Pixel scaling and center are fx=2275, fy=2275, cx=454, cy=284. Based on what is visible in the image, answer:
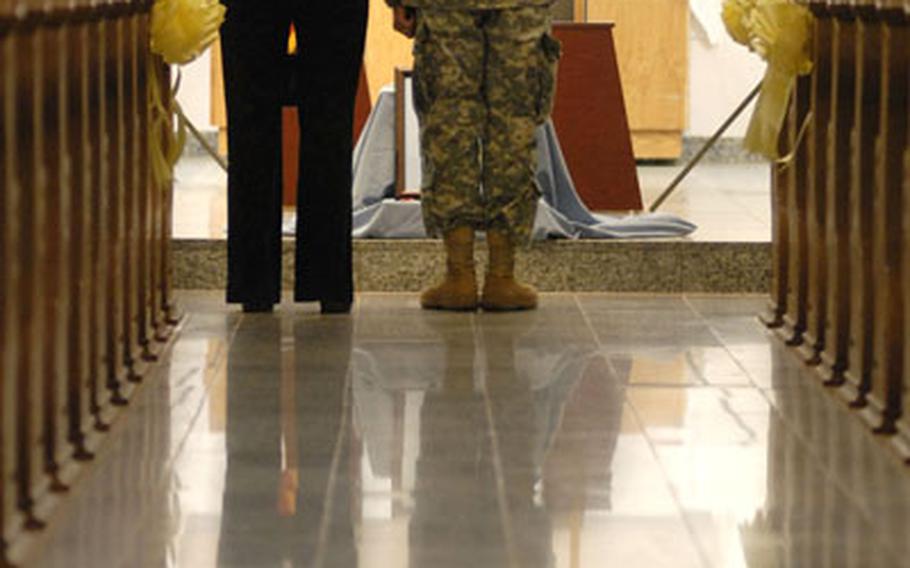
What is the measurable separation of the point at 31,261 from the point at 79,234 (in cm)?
59

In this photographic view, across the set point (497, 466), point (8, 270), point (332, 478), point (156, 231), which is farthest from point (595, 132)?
point (8, 270)

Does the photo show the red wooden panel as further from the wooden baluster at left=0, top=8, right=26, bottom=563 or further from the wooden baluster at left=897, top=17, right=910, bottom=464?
the wooden baluster at left=0, top=8, right=26, bottom=563

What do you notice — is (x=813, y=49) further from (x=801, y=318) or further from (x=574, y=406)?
(x=574, y=406)

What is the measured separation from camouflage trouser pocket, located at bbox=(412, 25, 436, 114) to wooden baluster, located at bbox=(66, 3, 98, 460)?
1.84m

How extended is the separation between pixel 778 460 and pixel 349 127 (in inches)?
86.6

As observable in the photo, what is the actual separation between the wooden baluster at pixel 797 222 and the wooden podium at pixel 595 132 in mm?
1588

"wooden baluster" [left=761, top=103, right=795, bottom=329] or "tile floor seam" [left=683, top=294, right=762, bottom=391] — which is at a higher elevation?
"wooden baluster" [left=761, top=103, right=795, bottom=329]

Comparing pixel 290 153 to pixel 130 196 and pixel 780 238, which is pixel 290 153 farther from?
pixel 130 196

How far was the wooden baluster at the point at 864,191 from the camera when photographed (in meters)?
5.16

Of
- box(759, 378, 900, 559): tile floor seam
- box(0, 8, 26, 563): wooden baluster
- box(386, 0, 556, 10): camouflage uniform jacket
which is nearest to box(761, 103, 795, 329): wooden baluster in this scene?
box(386, 0, 556, 10): camouflage uniform jacket

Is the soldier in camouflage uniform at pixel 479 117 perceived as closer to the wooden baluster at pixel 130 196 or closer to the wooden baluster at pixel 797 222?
the wooden baluster at pixel 797 222

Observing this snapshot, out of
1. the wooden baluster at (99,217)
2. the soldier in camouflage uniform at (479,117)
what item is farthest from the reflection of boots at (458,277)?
the wooden baluster at (99,217)

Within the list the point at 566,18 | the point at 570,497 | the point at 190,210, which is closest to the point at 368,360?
the point at 570,497

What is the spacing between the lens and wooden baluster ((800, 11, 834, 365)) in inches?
229
